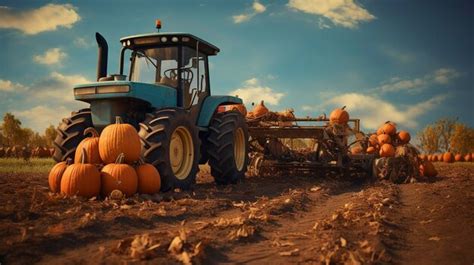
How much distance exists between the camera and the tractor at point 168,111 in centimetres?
735

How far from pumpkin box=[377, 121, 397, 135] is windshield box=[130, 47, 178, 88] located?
28.9 feet

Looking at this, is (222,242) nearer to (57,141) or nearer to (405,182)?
(57,141)

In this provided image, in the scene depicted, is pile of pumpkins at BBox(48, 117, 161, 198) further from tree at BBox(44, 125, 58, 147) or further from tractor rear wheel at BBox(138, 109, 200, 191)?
tree at BBox(44, 125, 58, 147)

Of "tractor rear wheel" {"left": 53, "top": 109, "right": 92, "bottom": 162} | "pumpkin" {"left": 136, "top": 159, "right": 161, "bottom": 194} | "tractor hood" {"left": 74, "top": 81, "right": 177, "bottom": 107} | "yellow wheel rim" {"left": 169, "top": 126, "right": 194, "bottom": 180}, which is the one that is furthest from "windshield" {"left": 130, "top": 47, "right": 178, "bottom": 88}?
"pumpkin" {"left": 136, "top": 159, "right": 161, "bottom": 194}

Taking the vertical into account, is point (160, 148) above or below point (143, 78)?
below

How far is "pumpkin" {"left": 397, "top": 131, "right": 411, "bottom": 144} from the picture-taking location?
1474 cm

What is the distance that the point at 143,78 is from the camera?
9.18 m

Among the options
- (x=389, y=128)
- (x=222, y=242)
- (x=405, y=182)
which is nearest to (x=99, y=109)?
(x=222, y=242)

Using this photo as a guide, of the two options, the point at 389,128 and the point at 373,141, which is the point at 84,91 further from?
the point at 389,128

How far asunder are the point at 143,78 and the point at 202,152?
7.21 feet

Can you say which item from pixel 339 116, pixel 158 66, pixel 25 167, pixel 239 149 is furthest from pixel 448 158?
pixel 25 167

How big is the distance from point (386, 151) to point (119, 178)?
9.91m

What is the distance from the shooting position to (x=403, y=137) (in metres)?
14.8

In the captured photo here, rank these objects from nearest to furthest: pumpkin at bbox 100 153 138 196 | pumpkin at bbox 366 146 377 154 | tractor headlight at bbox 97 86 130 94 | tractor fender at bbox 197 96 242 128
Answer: pumpkin at bbox 100 153 138 196
tractor headlight at bbox 97 86 130 94
tractor fender at bbox 197 96 242 128
pumpkin at bbox 366 146 377 154
